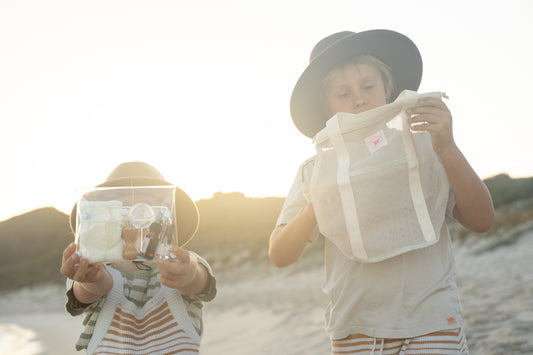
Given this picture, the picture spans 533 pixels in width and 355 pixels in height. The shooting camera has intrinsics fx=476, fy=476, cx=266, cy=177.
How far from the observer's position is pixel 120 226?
2029 mm

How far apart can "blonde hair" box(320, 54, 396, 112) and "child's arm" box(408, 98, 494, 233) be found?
2.35 ft

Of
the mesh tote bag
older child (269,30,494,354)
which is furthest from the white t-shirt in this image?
the mesh tote bag

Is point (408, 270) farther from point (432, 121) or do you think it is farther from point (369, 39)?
point (369, 39)

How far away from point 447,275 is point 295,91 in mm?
1378

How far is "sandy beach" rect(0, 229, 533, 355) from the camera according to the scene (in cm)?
638

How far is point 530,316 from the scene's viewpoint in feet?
21.0

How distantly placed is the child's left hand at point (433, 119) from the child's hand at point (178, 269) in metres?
1.21

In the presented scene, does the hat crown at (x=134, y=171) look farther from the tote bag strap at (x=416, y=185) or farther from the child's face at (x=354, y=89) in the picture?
the tote bag strap at (x=416, y=185)

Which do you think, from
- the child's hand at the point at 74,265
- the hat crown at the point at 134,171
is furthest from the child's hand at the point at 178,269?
the hat crown at the point at 134,171

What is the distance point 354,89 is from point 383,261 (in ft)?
3.07

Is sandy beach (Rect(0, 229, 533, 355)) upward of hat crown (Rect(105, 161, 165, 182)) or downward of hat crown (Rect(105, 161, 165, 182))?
downward

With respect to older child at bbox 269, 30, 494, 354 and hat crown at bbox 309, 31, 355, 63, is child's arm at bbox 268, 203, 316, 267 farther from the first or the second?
hat crown at bbox 309, 31, 355, 63

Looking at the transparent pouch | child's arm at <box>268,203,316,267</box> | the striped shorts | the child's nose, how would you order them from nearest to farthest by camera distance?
the transparent pouch
the striped shorts
child's arm at <box>268,203,316,267</box>
the child's nose

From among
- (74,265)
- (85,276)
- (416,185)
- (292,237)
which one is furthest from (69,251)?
(416,185)
